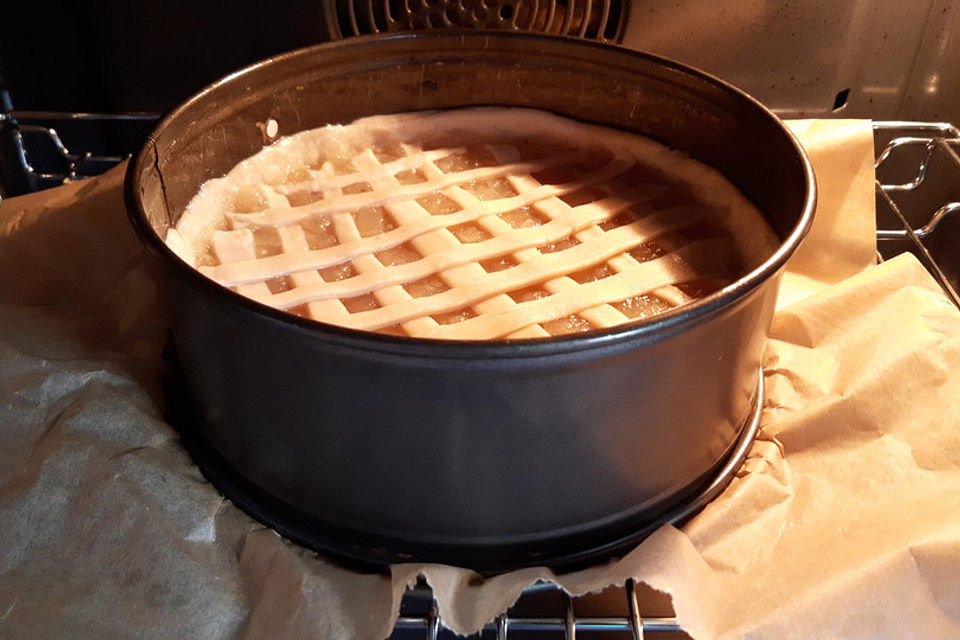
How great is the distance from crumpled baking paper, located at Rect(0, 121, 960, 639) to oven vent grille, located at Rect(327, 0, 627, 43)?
36cm

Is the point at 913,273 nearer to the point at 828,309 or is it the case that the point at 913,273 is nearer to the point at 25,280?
the point at 828,309

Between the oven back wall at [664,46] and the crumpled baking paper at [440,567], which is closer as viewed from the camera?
the crumpled baking paper at [440,567]

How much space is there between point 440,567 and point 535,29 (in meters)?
0.66

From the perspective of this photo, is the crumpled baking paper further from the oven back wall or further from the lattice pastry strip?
the oven back wall

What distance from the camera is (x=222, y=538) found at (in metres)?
0.69

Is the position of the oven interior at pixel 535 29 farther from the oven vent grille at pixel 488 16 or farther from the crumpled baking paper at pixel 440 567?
the crumpled baking paper at pixel 440 567

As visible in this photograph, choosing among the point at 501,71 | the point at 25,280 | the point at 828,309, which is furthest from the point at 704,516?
the point at 25,280

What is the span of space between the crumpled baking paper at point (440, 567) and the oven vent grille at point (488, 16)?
36cm

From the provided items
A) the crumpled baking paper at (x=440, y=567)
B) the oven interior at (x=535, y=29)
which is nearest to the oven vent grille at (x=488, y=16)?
the oven interior at (x=535, y=29)

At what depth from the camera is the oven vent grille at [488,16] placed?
3.36 feet

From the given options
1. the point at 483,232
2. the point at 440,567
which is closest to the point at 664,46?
the point at 483,232

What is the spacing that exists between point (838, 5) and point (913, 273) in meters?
0.33

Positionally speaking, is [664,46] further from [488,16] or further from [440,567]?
[440,567]

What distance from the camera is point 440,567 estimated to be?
2.10ft
